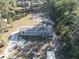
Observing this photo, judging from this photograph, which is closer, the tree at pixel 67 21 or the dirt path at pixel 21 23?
the tree at pixel 67 21

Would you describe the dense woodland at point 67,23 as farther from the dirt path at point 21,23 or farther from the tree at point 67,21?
the dirt path at point 21,23

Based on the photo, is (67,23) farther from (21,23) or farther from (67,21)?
(21,23)

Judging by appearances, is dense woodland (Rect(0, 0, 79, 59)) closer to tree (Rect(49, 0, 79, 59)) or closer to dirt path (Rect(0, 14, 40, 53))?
tree (Rect(49, 0, 79, 59))

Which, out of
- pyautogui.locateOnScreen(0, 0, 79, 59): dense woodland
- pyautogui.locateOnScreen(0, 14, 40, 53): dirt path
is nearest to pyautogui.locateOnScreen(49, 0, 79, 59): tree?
pyautogui.locateOnScreen(0, 0, 79, 59): dense woodland

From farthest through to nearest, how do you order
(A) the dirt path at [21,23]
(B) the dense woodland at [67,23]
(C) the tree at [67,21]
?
(A) the dirt path at [21,23]
(C) the tree at [67,21]
(B) the dense woodland at [67,23]

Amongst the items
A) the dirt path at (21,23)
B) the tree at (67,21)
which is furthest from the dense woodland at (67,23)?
the dirt path at (21,23)

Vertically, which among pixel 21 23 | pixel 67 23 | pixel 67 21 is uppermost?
pixel 67 21

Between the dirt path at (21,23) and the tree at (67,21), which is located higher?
the tree at (67,21)

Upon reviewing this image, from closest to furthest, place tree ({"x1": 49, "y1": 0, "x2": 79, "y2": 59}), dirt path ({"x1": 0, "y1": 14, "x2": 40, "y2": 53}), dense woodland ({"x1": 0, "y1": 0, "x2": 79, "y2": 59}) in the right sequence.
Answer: dense woodland ({"x1": 0, "y1": 0, "x2": 79, "y2": 59}) < tree ({"x1": 49, "y1": 0, "x2": 79, "y2": 59}) < dirt path ({"x1": 0, "y1": 14, "x2": 40, "y2": 53})

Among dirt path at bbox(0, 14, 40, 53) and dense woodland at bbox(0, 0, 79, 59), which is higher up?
dense woodland at bbox(0, 0, 79, 59)

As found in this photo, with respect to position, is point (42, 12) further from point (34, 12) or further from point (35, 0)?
point (35, 0)

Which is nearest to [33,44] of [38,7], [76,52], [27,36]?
[27,36]

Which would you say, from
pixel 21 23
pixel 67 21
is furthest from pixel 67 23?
pixel 21 23

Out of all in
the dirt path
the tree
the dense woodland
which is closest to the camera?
the dense woodland
